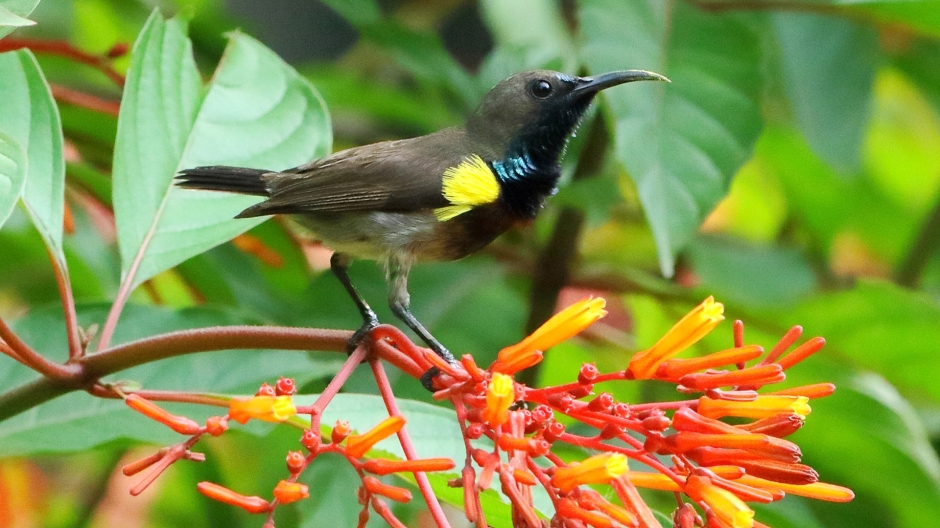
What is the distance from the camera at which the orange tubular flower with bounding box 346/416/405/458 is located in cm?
77

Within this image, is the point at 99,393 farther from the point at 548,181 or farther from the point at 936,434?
the point at 936,434

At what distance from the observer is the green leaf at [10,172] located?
2.82ft

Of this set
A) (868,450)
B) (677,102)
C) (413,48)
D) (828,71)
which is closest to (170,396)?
(677,102)

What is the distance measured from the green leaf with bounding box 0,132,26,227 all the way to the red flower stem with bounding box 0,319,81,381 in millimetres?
108

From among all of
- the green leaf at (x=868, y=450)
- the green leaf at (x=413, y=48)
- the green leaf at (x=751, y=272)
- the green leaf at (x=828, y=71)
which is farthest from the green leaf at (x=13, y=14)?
the green leaf at (x=828, y=71)

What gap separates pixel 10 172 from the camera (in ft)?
2.85

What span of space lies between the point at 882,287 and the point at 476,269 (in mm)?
744

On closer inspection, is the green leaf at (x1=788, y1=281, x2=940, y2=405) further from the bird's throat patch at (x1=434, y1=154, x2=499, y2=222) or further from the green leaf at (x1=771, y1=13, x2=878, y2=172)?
the bird's throat patch at (x1=434, y1=154, x2=499, y2=222)

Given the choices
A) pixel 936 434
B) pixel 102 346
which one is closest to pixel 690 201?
pixel 102 346

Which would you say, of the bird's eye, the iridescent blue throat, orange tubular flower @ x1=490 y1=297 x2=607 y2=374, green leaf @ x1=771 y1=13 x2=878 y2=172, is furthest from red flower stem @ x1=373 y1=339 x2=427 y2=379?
green leaf @ x1=771 y1=13 x2=878 y2=172

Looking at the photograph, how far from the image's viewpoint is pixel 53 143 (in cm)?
112

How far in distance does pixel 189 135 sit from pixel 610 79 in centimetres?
58

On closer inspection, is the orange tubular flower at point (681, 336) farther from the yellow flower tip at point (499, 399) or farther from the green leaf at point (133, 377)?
the green leaf at point (133, 377)

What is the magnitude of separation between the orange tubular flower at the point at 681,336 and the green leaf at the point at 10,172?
59 cm
